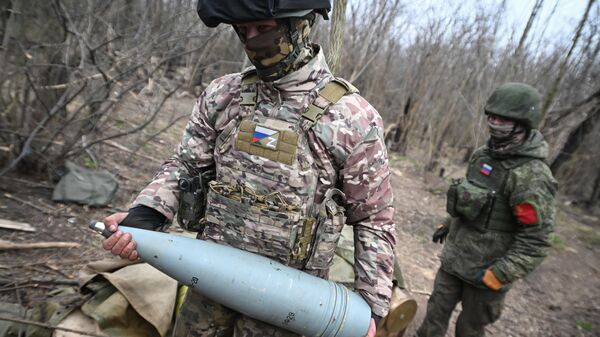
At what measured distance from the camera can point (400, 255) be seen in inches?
209

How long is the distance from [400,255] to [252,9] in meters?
4.75

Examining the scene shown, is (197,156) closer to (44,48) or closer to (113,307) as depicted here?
(113,307)

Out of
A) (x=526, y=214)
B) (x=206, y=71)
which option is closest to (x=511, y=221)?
(x=526, y=214)

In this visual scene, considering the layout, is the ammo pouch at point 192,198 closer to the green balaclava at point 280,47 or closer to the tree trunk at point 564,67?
the green balaclava at point 280,47

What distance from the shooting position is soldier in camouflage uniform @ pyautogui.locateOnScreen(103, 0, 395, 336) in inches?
56.1

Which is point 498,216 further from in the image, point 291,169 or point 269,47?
point 269,47

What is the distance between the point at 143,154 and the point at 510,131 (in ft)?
16.4

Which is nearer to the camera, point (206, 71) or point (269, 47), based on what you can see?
point (269, 47)

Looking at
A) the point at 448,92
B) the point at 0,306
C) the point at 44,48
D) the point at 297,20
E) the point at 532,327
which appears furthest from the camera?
the point at 448,92

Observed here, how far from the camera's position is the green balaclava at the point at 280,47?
1.40 metres

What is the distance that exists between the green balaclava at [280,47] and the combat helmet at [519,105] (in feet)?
5.49

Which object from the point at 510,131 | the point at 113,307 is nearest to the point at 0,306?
the point at 113,307

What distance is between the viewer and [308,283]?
1456mm

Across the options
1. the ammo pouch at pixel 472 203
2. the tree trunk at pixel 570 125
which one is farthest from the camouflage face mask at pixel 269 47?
the tree trunk at pixel 570 125
